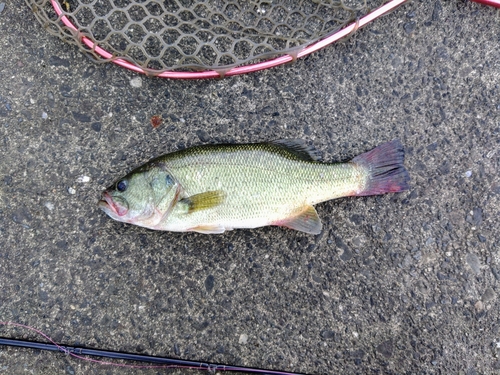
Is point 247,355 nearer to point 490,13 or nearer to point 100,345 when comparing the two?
point 100,345

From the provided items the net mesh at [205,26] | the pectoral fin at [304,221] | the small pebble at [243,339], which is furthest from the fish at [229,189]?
the small pebble at [243,339]

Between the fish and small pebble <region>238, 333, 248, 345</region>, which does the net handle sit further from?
small pebble <region>238, 333, 248, 345</region>

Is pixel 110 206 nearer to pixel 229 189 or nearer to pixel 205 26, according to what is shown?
pixel 229 189

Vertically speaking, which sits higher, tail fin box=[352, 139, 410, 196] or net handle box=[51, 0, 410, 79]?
net handle box=[51, 0, 410, 79]

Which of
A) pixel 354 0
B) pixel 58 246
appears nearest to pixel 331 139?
pixel 354 0

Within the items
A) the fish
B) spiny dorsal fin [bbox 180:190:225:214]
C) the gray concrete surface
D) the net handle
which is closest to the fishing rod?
the gray concrete surface

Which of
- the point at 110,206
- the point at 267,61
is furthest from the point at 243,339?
the point at 267,61
